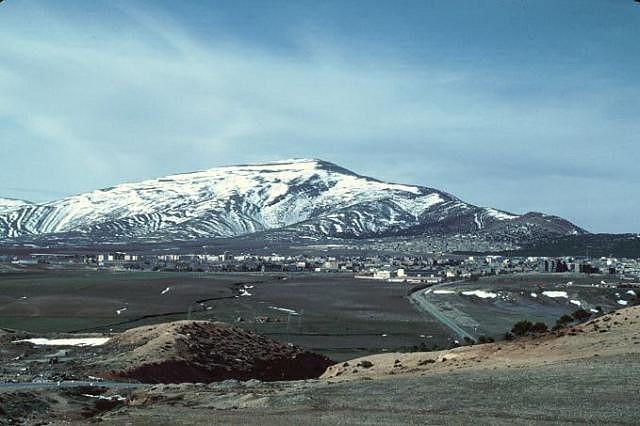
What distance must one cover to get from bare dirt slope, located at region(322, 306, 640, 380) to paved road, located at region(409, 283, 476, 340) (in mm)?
21247

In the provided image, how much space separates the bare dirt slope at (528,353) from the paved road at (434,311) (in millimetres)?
21247

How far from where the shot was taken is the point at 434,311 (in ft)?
239

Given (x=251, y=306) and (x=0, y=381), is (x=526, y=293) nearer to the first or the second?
(x=251, y=306)

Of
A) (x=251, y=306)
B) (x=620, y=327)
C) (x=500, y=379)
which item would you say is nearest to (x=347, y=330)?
(x=251, y=306)

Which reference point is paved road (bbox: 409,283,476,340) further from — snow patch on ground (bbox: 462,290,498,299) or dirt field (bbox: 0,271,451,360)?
snow patch on ground (bbox: 462,290,498,299)

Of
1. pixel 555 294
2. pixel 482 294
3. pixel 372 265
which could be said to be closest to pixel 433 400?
pixel 482 294

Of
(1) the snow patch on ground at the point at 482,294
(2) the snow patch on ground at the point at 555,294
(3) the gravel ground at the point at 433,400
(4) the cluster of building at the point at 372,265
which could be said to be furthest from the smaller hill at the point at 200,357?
(4) the cluster of building at the point at 372,265

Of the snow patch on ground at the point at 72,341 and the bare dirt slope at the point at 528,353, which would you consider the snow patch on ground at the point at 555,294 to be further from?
the snow patch on ground at the point at 72,341

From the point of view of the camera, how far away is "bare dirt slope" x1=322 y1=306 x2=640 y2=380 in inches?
1011

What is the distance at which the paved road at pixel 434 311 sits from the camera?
5554 centimetres

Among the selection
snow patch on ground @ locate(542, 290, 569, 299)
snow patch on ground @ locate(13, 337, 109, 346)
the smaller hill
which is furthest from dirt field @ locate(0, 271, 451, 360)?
snow patch on ground @ locate(542, 290, 569, 299)

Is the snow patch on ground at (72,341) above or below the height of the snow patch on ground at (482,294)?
below

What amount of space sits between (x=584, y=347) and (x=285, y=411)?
12673mm

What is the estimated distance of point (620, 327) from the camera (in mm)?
29797
